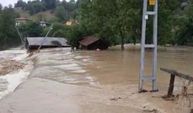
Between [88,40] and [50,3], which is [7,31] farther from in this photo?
[50,3]

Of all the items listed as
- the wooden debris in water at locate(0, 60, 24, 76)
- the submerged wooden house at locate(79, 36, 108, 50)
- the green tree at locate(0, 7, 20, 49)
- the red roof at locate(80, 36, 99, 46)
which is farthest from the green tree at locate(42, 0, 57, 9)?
the wooden debris in water at locate(0, 60, 24, 76)

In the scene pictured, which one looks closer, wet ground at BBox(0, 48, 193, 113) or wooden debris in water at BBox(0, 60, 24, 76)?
wet ground at BBox(0, 48, 193, 113)

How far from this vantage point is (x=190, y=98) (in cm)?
1330

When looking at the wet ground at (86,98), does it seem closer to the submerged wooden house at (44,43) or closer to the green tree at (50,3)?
the submerged wooden house at (44,43)

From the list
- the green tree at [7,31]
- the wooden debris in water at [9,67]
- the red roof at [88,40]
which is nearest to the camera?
the wooden debris in water at [9,67]

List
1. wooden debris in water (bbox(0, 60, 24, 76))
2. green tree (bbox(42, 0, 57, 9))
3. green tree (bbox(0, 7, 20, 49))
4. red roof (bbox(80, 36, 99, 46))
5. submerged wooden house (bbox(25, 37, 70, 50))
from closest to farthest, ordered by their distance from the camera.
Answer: wooden debris in water (bbox(0, 60, 24, 76)) < red roof (bbox(80, 36, 99, 46)) < submerged wooden house (bbox(25, 37, 70, 50)) < green tree (bbox(0, 7, 20, 49)) < green tree (bbox(42, 0, 57, 9))

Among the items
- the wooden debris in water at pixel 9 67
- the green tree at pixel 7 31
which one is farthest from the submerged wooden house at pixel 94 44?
the green tree at pixel 7 31

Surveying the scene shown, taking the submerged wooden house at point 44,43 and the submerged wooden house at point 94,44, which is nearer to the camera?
the submerged wooden house at point 94,44

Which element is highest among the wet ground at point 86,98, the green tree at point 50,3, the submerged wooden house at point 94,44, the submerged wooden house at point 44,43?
the green tree at point 50,3

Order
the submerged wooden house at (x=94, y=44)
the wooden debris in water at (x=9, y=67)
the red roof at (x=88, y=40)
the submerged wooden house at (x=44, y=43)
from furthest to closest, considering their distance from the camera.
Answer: the submerged wooden house at (x=44, y=43) < the red roof at (x=88, y=40) < the submerged wooden house at (x=94, y=44) < the wooden debris in water at (x=9, y=67)

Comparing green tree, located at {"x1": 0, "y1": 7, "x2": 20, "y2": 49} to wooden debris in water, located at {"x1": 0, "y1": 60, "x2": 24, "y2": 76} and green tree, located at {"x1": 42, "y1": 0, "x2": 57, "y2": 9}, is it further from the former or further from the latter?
wooden debris in water, located at {"x1": 0, "y1": 60, "x2": 24, "y2": 76}

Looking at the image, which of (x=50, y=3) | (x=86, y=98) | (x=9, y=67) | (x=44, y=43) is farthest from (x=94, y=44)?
→ (x=50, y=3)

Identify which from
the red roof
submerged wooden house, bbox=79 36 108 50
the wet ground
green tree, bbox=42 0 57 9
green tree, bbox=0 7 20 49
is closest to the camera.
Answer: the wet ground

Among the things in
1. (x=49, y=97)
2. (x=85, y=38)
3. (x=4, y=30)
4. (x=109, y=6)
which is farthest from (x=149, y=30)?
(x=4, y=30)
